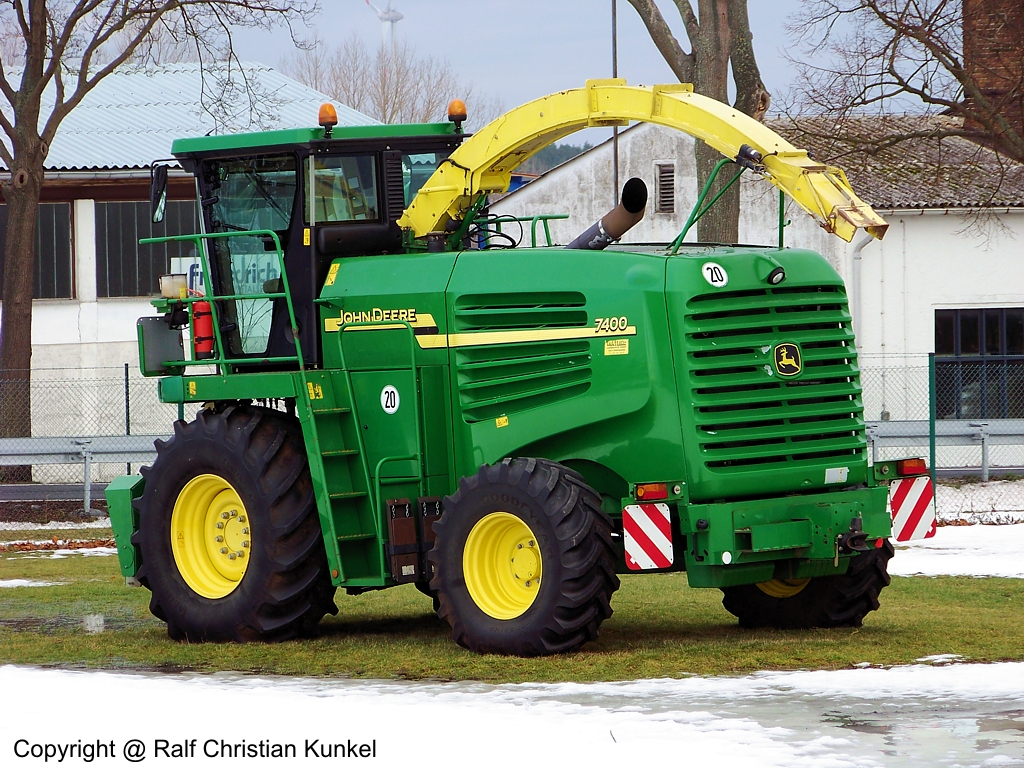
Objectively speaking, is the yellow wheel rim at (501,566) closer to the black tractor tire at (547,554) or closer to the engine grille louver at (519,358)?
the black tractor tire at (547,554)

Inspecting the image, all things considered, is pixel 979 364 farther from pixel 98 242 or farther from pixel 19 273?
pixel 19 273

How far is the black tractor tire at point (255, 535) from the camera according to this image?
10.1 meters

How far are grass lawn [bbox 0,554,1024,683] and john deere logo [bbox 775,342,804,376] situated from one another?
1638mm

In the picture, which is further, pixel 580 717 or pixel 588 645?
pixel 588 645

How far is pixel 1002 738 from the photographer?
6.67 meters

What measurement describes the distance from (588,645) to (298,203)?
3537 mm

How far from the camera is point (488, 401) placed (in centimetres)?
990

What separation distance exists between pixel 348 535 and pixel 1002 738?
4.71 m

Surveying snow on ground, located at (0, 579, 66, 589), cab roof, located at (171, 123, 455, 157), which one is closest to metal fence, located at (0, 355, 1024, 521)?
snow on ground, located at (0, 579, 66, 589)

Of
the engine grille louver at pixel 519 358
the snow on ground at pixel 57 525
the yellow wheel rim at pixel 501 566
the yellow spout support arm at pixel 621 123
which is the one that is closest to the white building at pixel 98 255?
the snow on ground at pixel 57 525

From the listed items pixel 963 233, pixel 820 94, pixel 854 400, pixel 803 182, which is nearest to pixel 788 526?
pixel 854 400

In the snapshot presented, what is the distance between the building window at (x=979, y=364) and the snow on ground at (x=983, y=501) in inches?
151

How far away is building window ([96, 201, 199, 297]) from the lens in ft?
95.3

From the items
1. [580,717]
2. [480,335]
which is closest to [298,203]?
[480,335]
